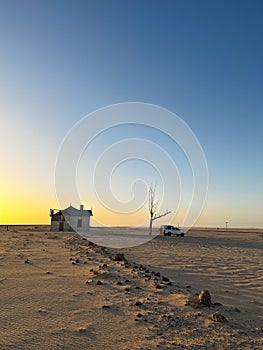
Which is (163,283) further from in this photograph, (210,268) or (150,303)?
(210,268)

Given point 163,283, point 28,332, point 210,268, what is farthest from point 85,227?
point 28,332

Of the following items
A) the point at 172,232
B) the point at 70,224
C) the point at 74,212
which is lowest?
the point at 172,232

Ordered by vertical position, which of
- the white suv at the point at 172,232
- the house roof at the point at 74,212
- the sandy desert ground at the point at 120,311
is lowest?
the sandy desert ground at the point at 120,311

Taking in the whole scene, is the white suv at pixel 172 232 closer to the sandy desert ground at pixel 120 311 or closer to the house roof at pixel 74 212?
the house roof at pixel 74 212

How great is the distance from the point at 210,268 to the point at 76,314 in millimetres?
9121

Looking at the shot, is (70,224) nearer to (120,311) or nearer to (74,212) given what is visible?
(74,212)

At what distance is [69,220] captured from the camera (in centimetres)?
5525

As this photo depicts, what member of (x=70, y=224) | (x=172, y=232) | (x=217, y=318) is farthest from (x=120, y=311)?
(x=70, y=224)

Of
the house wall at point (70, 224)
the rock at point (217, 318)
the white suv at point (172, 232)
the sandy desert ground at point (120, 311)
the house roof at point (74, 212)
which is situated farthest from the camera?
the house roof at point (74, 212)

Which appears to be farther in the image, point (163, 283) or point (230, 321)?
point (163, 283)

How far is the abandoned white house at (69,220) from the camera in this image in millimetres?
55188

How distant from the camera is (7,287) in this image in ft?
26.7

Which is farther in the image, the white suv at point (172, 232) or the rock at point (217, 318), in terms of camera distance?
the white suv at point (172, 232)

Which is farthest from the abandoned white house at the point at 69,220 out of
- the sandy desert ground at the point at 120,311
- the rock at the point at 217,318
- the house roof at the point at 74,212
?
the rock at the point at 217,318
